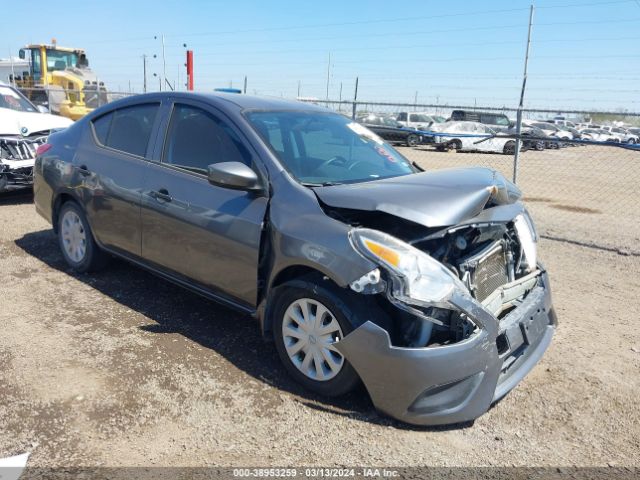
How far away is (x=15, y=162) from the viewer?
801cm

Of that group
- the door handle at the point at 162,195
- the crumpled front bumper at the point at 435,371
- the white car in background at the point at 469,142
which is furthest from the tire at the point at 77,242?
the white car in background at the point at 469,142

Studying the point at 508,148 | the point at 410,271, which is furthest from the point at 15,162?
the point at 508,148

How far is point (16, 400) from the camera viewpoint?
3.17m

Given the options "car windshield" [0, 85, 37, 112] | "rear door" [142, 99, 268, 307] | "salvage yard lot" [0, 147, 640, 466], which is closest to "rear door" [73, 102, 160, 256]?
"rear door" [142, 99, 268, 307]

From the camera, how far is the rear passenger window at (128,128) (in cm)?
450

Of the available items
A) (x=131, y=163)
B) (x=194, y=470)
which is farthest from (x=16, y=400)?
(x=131, y=163)

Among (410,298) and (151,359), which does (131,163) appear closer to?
(151,359)

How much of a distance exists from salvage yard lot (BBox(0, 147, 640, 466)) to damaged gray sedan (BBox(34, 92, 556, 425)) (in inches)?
9.0

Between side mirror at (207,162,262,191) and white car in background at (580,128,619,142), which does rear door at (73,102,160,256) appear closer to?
side mirror at (207,162,262,191)

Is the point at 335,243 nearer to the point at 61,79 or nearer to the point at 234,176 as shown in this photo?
the point at 234,176

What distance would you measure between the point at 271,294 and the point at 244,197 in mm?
669

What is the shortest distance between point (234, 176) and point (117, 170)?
166 cm

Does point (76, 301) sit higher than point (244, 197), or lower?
lower

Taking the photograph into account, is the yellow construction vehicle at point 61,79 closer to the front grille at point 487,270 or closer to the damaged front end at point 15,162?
the damaged front end at point 15,162
